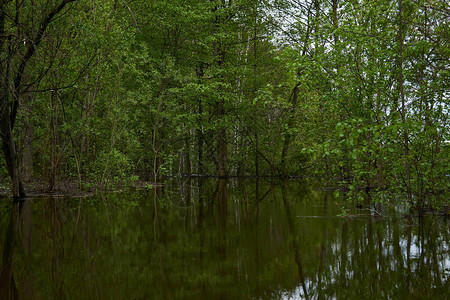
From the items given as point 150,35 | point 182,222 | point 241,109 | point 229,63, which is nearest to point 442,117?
point 182,222

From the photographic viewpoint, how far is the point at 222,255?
17.2 ft

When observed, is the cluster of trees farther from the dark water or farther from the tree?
the dark water

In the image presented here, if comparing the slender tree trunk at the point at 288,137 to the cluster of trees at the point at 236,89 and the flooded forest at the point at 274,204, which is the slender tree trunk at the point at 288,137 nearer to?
the cluster of trees at the point at 236,89

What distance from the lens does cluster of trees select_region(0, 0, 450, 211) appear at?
24.1ft

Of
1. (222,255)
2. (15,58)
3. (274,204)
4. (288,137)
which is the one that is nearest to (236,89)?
(288,137)

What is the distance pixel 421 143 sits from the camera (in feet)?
→ 24.1

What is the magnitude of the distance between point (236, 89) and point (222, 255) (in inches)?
859

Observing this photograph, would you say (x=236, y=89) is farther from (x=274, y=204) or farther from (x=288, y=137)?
(x=274, y=204)

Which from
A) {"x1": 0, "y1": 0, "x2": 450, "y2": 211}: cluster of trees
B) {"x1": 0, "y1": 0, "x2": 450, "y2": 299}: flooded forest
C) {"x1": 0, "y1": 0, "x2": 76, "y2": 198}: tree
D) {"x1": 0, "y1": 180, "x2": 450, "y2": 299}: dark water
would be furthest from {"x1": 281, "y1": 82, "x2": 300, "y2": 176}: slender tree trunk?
{"x1": 0, "y1": 0, "x2": 76, "y2": 198}: tree

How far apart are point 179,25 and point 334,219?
59.7 ft

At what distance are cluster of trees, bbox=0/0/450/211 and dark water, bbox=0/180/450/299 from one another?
153cm

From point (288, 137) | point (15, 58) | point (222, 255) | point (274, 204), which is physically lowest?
point (222, 255)

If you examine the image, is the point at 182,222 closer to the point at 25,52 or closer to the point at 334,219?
the point at 334,219

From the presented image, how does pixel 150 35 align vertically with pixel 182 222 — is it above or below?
above
